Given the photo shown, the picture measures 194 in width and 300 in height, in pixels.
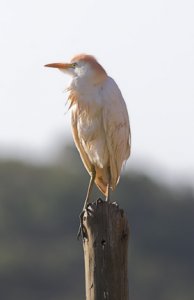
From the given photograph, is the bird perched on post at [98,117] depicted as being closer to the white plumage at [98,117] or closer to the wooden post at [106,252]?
the white plumage at [98,117]

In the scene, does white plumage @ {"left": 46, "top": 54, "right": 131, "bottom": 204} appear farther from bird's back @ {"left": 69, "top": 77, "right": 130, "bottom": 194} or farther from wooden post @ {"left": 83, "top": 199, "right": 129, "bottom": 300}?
wooden post @ {"left": 83, "top": 199, "right": 129, "bottom": 300}

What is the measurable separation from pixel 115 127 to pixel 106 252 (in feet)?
7.16

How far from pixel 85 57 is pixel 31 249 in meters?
30.3

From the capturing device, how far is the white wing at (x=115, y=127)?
1059 centimetres

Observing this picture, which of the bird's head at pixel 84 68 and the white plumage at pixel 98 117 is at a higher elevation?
the bird's head at pixel 84 68

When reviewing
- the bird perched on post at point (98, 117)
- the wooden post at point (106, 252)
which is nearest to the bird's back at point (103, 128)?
the bird perched on post at point (98, 117)

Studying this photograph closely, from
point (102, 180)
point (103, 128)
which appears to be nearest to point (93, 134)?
point (103, 128)

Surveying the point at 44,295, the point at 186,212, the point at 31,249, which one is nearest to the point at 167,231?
the point at 186,212

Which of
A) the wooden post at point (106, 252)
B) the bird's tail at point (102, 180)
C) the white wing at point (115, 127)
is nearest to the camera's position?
the wooden post at point (106, 252)

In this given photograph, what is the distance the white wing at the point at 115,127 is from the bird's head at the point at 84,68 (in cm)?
8

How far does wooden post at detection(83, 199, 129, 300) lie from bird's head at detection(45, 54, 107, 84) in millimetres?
1930

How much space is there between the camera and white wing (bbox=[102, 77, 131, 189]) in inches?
417

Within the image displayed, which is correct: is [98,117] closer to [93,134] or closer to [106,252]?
[93,134]

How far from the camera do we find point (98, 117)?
34.9ft
